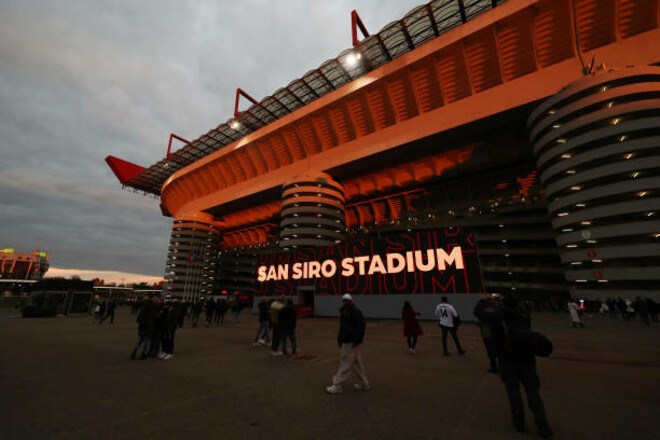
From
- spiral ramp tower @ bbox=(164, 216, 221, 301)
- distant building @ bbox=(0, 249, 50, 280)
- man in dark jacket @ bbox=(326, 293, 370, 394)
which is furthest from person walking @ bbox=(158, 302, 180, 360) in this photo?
distant building @ bbox=(0, 249, 50, 280)

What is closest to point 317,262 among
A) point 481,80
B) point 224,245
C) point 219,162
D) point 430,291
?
point 430,291

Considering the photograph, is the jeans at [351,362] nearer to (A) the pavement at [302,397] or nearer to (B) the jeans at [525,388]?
(A) the pavement at [302,397]

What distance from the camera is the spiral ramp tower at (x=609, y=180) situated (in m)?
24.3

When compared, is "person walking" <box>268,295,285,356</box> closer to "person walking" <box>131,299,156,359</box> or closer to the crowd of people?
the crowd of people

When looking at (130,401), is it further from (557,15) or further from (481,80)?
(557,15)

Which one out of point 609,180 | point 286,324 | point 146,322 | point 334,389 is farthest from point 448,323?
point 609,180

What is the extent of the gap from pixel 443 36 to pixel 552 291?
40.2 meters

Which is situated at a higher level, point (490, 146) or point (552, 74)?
point (552, 74)

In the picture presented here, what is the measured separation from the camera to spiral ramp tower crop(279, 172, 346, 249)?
4906cm

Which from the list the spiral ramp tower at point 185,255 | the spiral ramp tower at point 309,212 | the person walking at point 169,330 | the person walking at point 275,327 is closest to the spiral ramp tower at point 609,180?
the person walking at point 275,327

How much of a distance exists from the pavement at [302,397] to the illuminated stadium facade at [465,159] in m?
14.0

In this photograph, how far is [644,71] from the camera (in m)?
25.6

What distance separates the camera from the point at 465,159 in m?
44.8

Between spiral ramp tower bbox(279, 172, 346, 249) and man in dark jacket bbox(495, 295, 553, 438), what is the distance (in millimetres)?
45111
